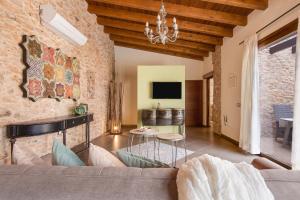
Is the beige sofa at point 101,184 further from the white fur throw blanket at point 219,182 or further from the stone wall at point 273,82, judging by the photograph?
the stone wall at point 273,82

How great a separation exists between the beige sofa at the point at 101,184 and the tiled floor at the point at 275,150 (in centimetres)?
305

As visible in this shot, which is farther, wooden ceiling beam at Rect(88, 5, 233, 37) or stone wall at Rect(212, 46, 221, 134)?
stone wall at Rect(212, 46, 221, 134)

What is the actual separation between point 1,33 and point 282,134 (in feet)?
14.9

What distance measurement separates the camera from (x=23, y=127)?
271 cm

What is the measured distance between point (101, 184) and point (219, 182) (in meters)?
0.43

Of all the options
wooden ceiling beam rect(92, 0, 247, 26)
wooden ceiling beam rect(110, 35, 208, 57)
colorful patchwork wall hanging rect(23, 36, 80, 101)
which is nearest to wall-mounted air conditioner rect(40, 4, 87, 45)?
colorful patchwork wall hanging rect(23, 36, 80, 101)

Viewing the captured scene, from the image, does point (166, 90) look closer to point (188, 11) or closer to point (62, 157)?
point (188, 11)

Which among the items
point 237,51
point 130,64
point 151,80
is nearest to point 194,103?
point 151,80

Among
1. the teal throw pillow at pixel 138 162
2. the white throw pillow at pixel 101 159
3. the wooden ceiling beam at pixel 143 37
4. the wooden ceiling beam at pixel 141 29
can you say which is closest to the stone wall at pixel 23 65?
the wooden ceiling beam at pixel 141 29

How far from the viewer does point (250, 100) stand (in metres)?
4.05

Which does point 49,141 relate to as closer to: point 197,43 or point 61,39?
point 61,39

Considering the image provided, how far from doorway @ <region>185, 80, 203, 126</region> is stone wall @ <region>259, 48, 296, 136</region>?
4.40m

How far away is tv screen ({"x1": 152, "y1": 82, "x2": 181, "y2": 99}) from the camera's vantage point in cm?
653

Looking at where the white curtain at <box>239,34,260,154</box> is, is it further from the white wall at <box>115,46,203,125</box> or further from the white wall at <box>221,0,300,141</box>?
the white wall at <box>115,46,203,125</box>
